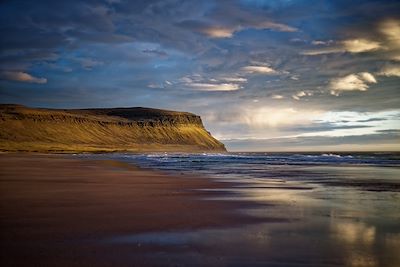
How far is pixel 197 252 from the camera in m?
6.04

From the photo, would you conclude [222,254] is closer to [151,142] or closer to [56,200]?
[56,200]

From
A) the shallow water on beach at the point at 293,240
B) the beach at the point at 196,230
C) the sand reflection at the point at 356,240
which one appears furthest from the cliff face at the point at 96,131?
the sand reflection at the point at 356,240

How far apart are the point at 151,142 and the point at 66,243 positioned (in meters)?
163

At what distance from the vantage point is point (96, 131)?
157875 millimetres

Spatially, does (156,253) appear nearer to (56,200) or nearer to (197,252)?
(197,252)

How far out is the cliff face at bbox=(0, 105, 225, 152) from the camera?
13062 centimetres

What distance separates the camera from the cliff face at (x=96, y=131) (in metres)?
131

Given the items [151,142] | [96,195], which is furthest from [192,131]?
[96,195]

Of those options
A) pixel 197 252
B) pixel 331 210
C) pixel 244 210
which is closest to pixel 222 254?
pixel 197 252

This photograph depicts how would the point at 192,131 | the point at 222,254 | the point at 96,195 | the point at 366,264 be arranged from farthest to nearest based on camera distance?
the point at 192,131 → the point at 96,195 → the point at 222,254 → the point at 366,264

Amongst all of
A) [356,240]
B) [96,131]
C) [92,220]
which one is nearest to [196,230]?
[92,220]

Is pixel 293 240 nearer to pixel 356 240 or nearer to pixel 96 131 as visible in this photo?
pixel 356 240

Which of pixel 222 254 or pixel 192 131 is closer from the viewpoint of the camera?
pixel 222 254

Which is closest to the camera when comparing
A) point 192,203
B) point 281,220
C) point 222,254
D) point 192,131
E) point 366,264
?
point 366,264
